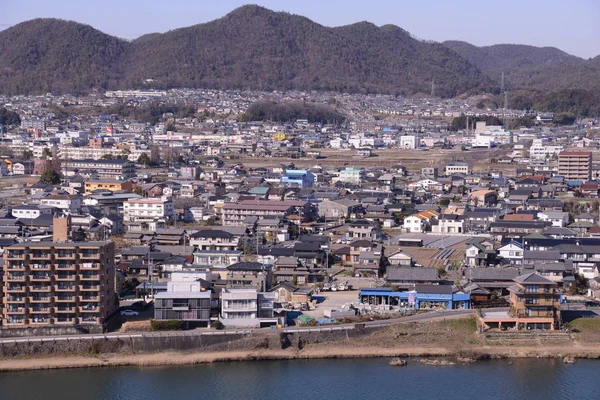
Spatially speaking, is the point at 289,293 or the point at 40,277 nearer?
the point at 40,277

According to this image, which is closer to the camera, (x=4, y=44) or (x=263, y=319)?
(x=263, y=319)

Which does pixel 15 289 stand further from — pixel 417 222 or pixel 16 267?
pixel 417 222

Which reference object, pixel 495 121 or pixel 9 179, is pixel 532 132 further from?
pixel 9 179

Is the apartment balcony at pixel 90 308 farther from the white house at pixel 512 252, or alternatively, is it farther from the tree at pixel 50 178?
the tree at pixel 50 178

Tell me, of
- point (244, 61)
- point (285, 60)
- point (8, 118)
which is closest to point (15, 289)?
point (8, 118)

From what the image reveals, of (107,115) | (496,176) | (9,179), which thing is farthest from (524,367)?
(107,115)

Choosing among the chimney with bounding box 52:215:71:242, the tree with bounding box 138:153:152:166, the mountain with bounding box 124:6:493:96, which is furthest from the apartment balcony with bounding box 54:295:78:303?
the mountain with bounding box 124:6:493:96
